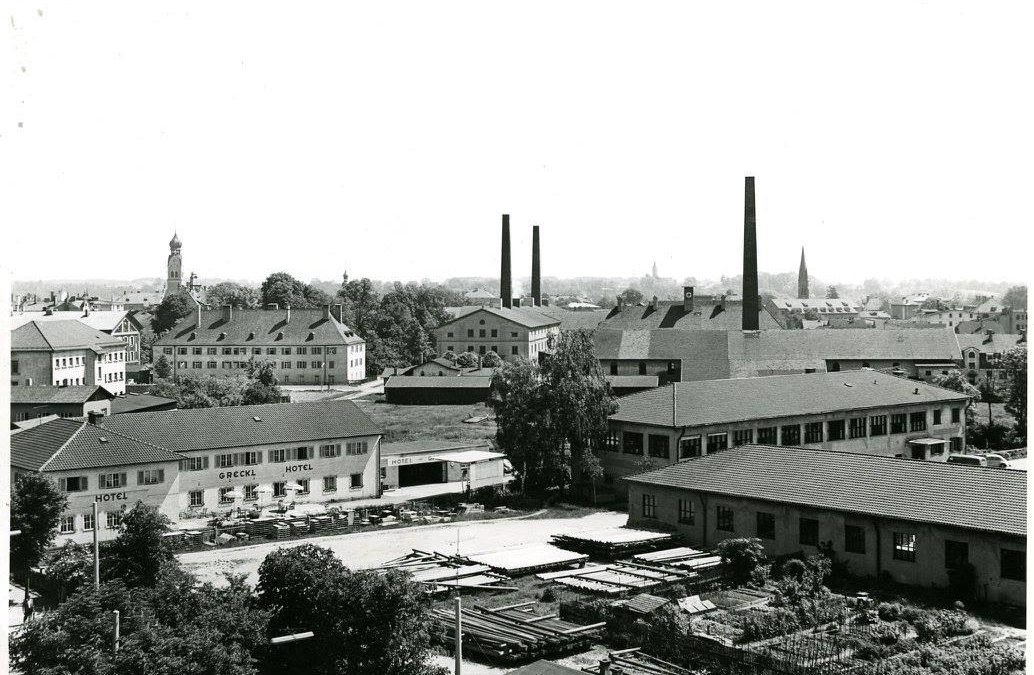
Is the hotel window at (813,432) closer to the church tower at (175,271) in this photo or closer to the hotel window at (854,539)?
the hotel window at (854,539)

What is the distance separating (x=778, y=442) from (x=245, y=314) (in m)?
50.4

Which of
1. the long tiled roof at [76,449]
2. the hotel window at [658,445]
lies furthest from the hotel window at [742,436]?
the long tiled roof at [76,449]

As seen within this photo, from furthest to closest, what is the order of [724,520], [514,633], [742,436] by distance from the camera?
[742,436] → [724,520] → [514,633]

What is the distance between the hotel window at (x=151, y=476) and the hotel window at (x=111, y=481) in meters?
0.54

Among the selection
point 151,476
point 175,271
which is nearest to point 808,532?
point 151,476

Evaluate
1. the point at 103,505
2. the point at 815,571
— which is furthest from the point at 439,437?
the point at 815,571

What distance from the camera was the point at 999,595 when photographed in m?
23.3

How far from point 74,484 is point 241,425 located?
24.0 ft

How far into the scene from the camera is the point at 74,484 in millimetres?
30969

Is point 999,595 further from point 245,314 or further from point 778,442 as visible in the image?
point 245,314

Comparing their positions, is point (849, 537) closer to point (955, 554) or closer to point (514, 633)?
point (955, 554)

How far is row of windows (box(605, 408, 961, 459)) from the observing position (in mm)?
37656

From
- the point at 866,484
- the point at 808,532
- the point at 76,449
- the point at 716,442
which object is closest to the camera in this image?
the point at 808,532

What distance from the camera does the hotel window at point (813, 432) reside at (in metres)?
41.2
